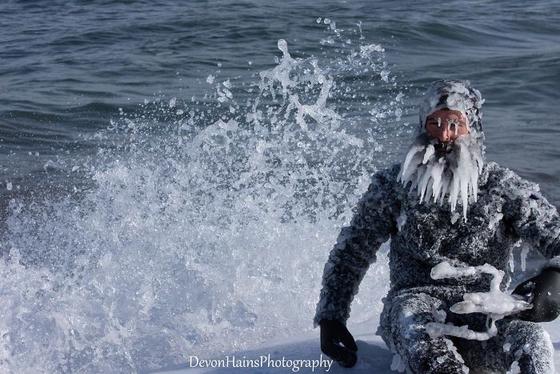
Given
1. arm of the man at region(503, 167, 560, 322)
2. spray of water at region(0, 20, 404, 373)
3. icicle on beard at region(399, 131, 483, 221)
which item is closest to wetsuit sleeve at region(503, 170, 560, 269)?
arm of the man at region(503, 167, 560, 322)

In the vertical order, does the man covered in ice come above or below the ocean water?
above

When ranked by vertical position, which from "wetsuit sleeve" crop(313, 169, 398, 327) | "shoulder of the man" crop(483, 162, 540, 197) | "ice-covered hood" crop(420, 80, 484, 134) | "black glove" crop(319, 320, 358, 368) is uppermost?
"ice-covered hood" crop(420, 80, 484, 134)

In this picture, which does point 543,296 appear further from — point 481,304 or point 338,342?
point 338,342

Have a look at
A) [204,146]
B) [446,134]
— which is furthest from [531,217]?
[204,146]

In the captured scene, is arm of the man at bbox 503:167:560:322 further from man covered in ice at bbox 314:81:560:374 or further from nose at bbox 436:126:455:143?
nose at bbox 436:126:455:143

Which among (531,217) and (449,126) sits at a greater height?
(449,126)

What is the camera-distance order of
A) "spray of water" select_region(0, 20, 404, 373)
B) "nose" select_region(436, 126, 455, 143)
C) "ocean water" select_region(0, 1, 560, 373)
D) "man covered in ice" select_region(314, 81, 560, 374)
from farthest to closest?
"ocean water" select_region(0, 1, 560, 373)
"spray of water" select_region(0, 20, 404, 373)
"nose" select_region(436, 126, 455, 143)
"man covered in ice" select_region(314, 81, 560, 374)

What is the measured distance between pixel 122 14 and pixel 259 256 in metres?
10.8

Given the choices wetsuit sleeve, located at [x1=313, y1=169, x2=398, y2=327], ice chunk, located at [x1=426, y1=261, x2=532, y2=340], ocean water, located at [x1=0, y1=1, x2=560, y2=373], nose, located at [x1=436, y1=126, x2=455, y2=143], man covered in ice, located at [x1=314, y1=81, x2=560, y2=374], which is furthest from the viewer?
ocean water, located at [x1=0, y1=1, x2=560, y2=373]

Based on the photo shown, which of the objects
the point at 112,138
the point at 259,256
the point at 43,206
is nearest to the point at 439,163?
the point at 259,256

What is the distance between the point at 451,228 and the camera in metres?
3.23

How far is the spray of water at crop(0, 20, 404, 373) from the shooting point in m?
4.48

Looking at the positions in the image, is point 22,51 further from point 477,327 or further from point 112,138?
point 477,327

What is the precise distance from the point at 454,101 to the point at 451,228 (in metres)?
0.45
